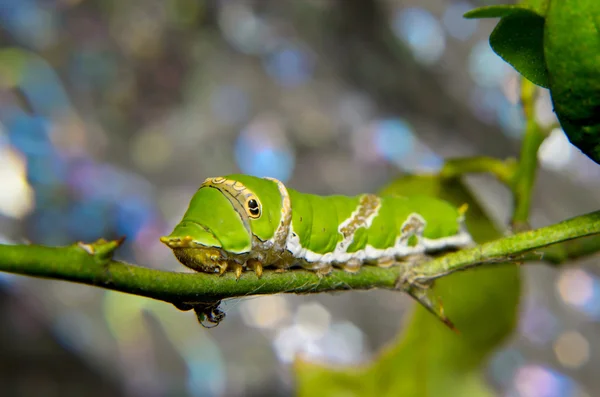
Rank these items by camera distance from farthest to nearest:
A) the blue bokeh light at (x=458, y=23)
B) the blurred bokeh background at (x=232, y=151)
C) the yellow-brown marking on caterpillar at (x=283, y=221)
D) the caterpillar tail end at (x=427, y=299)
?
the blue bokeh light at (x=458, y=23), the blurred bokeh background at (x=232, y=151), the yellow-brown marking on caterpillar at (x=283, y=221), the caterpillar tail end at (x=427, y=299)

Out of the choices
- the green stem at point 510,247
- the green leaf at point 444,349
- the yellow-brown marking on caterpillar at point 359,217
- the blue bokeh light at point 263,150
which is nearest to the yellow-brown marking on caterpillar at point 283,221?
the yellow-brown marking on caterpillar at point 359,217

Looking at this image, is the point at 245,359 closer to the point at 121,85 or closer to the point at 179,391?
the point at 179,391

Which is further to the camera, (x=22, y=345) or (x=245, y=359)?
(x=245, y=359)

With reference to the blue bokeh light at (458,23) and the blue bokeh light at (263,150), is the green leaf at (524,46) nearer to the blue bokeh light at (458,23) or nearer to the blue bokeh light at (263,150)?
the blue bokeh light at (263,150)

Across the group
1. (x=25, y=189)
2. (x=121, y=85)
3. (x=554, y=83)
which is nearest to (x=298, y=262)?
(x=554, y=83)

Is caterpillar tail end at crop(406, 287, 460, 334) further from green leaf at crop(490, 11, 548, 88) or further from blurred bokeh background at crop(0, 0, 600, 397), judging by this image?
blurred bokeh background at crop(0, 0, 600, 397)

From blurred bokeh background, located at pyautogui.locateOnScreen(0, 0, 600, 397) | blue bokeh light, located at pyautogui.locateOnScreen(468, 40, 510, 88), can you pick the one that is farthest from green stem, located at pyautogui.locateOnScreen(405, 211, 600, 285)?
blue bokeh light, located at pyautogui.locateOnScreen(468, 40, 510, 88)

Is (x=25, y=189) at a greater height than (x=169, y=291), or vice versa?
(x=25, y=189)
